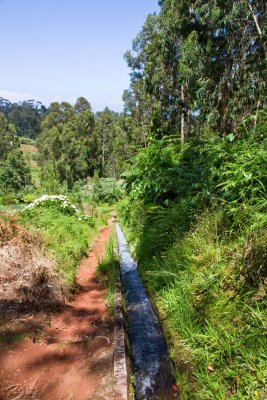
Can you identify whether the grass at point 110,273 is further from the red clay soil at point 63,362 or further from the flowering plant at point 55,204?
the flowering plant at point 55,204

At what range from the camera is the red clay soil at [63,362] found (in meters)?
2.78

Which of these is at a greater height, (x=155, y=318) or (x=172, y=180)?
(x=172, y=180)

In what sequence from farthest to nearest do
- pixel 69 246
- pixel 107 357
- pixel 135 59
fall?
pixel 135 59, pixel 69 246, pixel 107 357

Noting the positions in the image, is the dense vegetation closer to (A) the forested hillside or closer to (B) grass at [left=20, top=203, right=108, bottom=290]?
(A) the forested hillside

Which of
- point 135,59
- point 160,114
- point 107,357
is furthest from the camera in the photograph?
point 135,59

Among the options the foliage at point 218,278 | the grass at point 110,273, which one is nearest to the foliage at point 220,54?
the grass at point 110,273

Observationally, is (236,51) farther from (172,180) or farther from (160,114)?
(172,180)

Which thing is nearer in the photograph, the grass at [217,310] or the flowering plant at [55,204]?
the grass at [217,310]

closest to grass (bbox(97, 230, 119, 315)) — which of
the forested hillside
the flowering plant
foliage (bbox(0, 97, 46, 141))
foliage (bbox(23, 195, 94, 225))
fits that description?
the forested hillside

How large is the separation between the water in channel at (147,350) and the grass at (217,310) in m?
0.15

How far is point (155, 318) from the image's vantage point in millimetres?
4469

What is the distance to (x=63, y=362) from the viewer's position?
327 cm

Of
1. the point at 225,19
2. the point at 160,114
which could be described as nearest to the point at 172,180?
the point at 225,19

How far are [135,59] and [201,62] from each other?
666 inches
